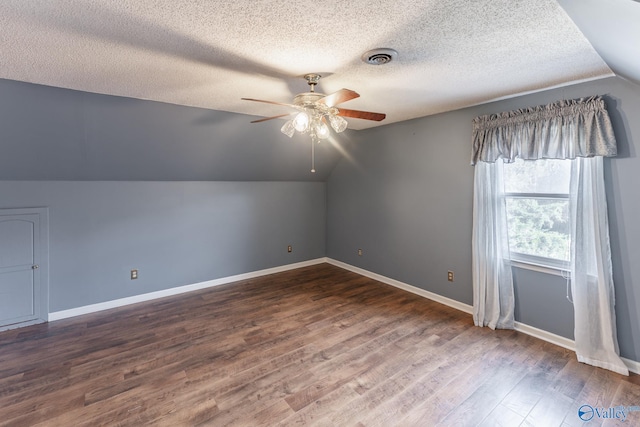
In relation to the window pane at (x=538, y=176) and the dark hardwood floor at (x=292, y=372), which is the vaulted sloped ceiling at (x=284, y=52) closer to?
the window pane at (x=538, y=176)

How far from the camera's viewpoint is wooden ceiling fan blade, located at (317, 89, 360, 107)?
A: 194cm

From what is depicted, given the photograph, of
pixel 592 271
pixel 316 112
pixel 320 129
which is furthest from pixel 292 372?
pixel 592 271

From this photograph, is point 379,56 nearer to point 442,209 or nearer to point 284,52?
point 284,52

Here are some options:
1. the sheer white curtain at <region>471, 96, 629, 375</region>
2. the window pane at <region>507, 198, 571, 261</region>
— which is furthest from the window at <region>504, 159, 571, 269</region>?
the sheer white curtain at <region>471, 96, 629, 375</region>

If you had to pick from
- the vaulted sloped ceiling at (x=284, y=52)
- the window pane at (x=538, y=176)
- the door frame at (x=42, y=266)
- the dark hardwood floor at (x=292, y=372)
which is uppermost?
the vaulted sloped ceiling at (x=284, y=52)

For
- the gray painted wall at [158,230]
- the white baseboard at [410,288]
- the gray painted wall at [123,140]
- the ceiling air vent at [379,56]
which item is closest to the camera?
the ceiling air vent at [379,56]

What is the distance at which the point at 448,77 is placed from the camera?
2.41m

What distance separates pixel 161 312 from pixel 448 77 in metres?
3.95

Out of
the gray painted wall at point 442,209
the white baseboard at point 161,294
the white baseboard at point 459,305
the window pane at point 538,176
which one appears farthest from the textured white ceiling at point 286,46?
the white baseboard at point 161,294

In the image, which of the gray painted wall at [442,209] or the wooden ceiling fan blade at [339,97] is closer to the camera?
the wooden ceiling fan blade at [339,97]

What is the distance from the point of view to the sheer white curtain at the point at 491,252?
121 inches

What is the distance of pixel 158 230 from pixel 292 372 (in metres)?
2.74

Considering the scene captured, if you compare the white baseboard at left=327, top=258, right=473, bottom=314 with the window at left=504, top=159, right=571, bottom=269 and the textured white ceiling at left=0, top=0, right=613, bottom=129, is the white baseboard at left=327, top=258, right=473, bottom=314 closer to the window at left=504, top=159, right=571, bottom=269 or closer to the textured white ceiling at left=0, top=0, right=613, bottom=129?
the window at left=504, top=159, right=571, bottom=269

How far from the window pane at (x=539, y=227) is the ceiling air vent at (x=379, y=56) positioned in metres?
2.09
